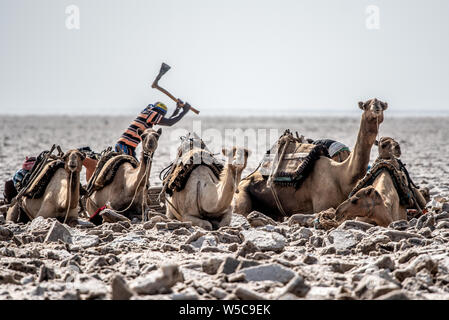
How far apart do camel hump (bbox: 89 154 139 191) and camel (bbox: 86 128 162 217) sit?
0.04 metres

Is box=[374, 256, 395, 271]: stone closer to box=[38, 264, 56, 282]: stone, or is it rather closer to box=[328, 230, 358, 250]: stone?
box=[328, 230, 358, 250]: stone

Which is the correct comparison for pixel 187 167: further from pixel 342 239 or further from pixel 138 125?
pixel 138 125

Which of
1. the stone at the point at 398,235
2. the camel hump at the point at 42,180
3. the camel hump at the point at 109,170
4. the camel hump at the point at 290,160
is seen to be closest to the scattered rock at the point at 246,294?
the stone at the point at 398,235

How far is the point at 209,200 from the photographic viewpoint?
900cm

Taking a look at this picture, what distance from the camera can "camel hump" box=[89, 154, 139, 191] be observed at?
10.7m

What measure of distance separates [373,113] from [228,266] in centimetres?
384

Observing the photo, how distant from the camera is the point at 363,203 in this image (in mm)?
8328

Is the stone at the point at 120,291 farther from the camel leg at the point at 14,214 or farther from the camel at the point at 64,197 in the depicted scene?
the camel leg at the point at 14,214

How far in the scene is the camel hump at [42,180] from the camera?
9961 millimetres

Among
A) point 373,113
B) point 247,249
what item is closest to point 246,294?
point 247,249

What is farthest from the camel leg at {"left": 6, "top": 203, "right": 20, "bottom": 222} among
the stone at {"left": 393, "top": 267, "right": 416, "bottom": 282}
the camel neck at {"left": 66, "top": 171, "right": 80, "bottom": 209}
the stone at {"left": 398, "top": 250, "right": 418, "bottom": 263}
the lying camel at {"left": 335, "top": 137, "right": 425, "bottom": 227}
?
the stone at {"left": 393, "top": 267, "right": 416, "bottom": 282}

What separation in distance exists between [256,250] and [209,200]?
2.25 m
